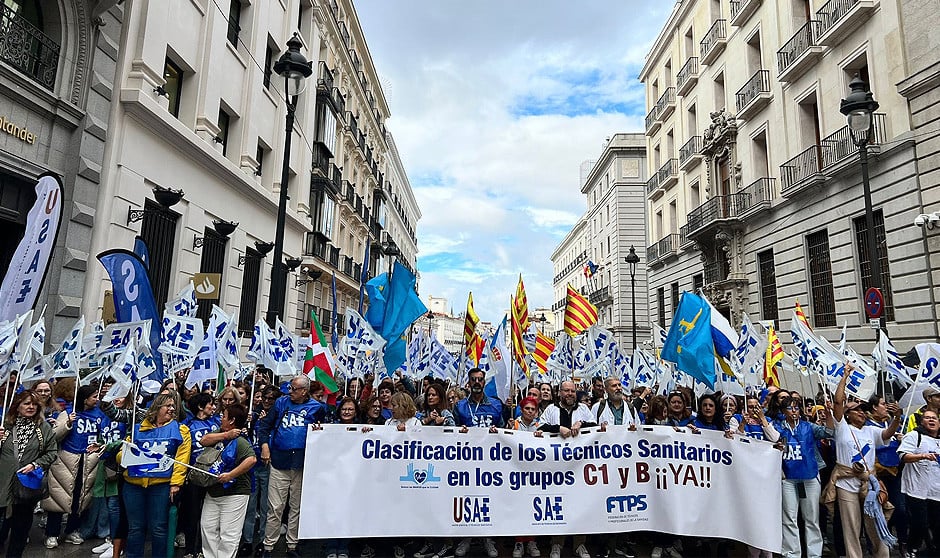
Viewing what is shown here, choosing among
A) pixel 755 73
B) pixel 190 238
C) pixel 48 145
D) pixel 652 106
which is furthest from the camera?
pixel 652 106

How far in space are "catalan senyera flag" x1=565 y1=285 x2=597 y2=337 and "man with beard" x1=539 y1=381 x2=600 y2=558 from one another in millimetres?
2826

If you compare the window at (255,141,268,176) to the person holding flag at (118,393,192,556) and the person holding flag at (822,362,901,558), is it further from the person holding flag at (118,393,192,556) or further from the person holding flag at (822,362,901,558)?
the person holding flag at (822,362,901,558)

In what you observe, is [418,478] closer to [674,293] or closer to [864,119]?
[864,119]

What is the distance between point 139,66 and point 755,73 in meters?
21.6

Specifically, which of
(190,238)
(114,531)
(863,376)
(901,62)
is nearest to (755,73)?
(901,62)

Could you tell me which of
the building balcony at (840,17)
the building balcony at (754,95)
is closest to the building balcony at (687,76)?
the building balcony at (754,95)

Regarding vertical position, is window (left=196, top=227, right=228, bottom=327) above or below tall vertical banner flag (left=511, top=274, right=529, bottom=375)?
above

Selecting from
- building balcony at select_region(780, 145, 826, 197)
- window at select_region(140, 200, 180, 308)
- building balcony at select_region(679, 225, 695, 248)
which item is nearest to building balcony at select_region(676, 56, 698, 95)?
building balcony at select_region(679, 225, 695, 248)

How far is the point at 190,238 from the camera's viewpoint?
13477 millimetres

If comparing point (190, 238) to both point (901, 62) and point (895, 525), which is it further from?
point (901, 62)

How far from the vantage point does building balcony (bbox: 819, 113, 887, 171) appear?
1479 centimetres

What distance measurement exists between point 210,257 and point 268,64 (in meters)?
7.96

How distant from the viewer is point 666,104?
103 feet

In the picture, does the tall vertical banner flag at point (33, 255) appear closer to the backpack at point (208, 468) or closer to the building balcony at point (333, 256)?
the backpack at point (208, 468)
